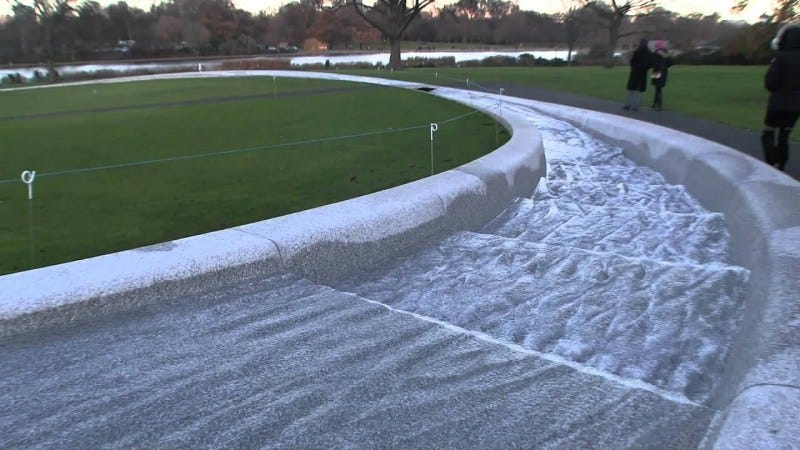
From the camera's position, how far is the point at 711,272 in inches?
189

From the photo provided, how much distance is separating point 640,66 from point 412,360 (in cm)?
1427

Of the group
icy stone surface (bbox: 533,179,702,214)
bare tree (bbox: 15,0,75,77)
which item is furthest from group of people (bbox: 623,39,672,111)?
bare tree (bbox: 15,0,75,77)

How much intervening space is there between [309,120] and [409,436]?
559 inches

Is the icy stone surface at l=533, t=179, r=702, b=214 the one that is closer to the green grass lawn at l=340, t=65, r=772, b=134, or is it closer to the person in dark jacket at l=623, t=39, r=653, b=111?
the green grass lawn at l=340, t=65, r=772, b=134

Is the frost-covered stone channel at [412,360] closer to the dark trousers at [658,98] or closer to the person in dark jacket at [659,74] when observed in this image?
the person in dark jacket at [659,74]

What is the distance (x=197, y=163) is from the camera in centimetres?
1023

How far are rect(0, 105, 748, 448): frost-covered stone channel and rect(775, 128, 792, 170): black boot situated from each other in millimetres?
3415

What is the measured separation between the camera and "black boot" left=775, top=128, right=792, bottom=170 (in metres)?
7.79

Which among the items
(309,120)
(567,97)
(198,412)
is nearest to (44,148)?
(309,120)

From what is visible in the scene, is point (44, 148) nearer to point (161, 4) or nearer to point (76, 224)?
point (76, 224)

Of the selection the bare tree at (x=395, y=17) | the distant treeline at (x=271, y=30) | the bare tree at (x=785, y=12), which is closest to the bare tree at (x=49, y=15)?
the distant treeline at (x=271, y=30)

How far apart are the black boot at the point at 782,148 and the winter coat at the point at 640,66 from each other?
8.15 metres

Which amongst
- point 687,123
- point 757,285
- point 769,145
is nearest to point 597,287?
point 757,285

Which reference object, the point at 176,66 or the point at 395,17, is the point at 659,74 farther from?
the point at 176,66
